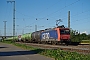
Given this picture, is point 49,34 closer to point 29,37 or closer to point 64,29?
point 64,29

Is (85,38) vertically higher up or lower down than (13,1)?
lower down

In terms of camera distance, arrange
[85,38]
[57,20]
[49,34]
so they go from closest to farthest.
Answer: [49,34]
[57,20]
[85,38]

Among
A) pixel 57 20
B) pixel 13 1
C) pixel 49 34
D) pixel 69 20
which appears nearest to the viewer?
pixel 69 20

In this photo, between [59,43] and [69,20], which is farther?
[59,43]

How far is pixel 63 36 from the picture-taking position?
42188 millimetres

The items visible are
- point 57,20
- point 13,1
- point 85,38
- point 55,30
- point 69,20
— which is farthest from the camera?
point 85,38

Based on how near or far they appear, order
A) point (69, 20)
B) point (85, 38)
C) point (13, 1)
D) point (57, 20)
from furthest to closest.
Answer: point (85, 38)
point (13, 1)
point (57, 20)
point (69, 20)

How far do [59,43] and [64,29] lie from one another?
13.5ft

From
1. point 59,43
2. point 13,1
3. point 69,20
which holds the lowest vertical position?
point 59,43

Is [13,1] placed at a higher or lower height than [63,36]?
higher

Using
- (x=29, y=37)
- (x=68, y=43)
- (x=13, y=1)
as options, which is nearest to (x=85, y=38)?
(x=29, y=37)

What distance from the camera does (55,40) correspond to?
145 feet

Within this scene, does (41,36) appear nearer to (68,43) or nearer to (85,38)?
(68,43)

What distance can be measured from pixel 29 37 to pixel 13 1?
1423 cm
